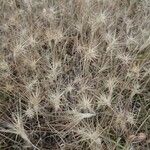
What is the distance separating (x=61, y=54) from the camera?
1604 millimetres

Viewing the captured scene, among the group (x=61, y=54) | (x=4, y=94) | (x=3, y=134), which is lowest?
(x=3, y=134)

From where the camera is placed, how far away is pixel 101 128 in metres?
1.41

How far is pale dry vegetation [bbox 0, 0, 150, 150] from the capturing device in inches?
55.9

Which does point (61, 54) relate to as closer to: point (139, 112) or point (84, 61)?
point (84, 61)

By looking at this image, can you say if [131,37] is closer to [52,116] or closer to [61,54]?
[61,54]

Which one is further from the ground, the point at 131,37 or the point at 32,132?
the point at 131,37

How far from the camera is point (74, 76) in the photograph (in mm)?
1567

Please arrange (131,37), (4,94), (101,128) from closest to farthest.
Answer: (101,128)
(4,94)
(131,37)

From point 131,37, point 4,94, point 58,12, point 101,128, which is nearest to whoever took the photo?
point 101,128

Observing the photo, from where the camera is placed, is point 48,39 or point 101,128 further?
point 48,39

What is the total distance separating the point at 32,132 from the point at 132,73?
49cm

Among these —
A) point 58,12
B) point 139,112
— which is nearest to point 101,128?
point 139,112

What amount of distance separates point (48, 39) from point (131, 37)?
38 centimetres

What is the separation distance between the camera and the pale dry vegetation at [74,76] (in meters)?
1.42
